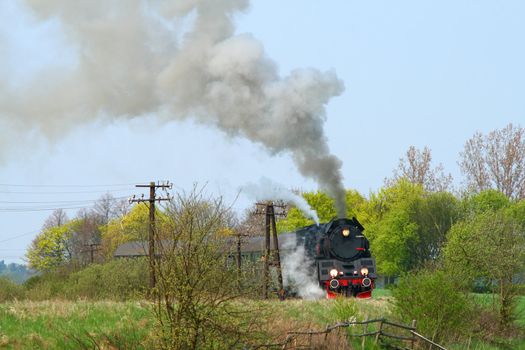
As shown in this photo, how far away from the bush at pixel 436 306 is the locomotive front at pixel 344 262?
890cm

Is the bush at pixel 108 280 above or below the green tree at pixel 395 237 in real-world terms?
below

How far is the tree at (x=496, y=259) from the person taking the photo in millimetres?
26125

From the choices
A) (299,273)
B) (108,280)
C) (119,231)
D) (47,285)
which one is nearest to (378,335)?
(299,273)

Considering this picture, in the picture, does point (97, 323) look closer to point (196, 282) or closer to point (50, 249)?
point (196, 282)

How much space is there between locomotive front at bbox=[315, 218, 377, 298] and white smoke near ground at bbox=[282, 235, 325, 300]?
42.5 inches

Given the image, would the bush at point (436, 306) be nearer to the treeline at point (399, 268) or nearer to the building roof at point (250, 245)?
the treeline at point (399, 268)

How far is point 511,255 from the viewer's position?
26.3m

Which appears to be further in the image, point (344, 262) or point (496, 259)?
point (344, 262)

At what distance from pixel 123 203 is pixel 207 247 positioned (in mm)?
83975

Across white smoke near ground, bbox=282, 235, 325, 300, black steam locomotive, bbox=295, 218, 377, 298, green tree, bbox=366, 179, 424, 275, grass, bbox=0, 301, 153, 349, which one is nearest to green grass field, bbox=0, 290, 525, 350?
grass, bbox=0, 301, 153, 349

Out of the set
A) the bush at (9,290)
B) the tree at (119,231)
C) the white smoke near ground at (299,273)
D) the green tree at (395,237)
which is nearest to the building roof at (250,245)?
the white smoke near ground at (299,273)

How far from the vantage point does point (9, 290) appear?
3653cm

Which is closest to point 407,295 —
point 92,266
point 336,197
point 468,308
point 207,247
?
point 468,308

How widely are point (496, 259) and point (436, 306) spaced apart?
515 centimetres
